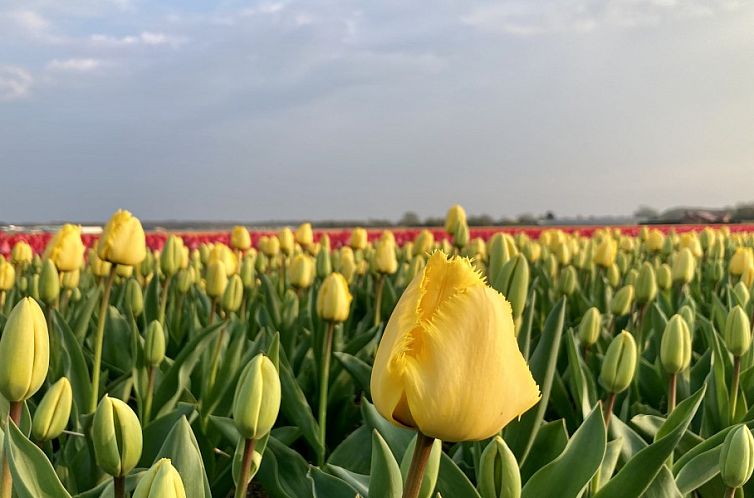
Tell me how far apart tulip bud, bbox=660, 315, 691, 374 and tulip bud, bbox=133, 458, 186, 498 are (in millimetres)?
1322

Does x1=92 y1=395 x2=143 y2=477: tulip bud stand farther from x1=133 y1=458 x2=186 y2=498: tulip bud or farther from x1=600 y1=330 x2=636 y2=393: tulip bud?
x1=600 y1=330 x2=636 y2=393: tulip bud

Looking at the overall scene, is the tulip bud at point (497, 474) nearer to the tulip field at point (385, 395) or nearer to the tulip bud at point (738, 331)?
the tulip field at point (385, 395)

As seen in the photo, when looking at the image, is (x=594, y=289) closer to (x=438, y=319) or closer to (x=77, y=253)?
(x=77, y=253)

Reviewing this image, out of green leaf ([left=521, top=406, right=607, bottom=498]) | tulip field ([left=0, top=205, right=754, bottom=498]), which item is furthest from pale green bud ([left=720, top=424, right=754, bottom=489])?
green leaf ([left=521, top=406, right=607, bottom=498])

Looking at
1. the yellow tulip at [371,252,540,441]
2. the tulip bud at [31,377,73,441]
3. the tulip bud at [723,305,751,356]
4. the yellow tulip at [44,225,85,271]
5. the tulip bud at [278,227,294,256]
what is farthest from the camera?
the tulip bud at [278,227,294,256]

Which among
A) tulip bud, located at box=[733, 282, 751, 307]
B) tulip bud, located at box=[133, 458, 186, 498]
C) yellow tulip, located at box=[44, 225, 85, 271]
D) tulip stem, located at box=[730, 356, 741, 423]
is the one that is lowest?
tulip stem, located at box=[730, 356, 741, 423]

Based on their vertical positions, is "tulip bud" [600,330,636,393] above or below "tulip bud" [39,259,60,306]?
below

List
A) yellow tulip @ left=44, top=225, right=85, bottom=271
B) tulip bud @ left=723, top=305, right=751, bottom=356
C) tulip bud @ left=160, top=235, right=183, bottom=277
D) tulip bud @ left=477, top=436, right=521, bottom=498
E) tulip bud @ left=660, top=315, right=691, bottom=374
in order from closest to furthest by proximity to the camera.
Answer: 1. tulip bud @ left=477, top=436, right=521, bottom=498
2. tulip bud @ left=660, top=315, right=691, bottom=374
3. tulip bud @ left=723, top=305, right=751, bottom=356
4. yellow tulip @ left=44, top=225, right=85, bottom=271
5. tulip bud @ left=160, top=235, right=183, bottom=277

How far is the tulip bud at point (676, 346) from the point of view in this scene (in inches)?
68.4

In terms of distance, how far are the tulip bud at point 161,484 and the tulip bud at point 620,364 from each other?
3.67 ft

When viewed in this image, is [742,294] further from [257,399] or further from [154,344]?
[257,399]

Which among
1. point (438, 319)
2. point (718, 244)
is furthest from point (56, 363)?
point (718, 244)

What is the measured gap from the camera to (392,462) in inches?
40.9

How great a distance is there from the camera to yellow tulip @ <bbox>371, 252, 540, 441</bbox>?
0.73 m
